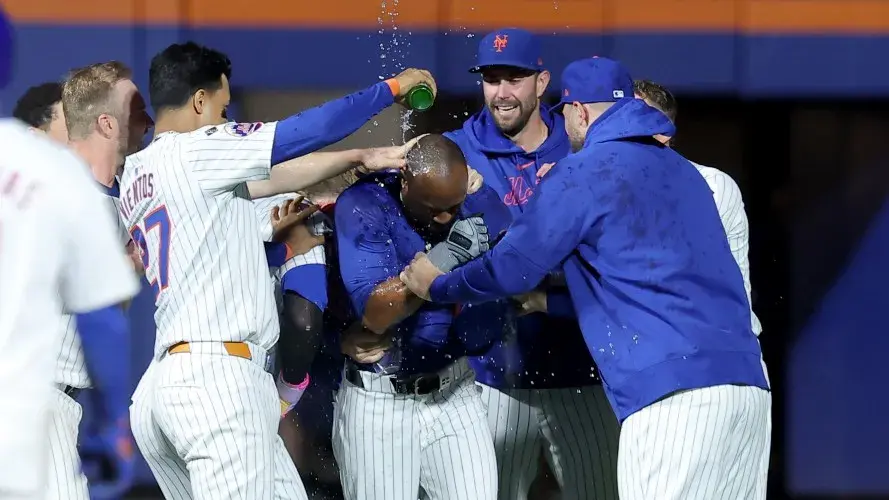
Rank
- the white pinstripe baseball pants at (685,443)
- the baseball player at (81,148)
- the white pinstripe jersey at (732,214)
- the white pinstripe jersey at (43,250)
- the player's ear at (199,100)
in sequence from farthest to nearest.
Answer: the white pinstripe jersey at (732,214) < the player's ear at (199,100) < the baseball player at (81,148) < the white pinstripe baseball pants at (685,443) < the white pinstripe jersey at (43,250)

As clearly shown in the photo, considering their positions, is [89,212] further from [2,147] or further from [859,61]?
[859,61]

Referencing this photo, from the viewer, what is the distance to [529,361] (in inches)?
150

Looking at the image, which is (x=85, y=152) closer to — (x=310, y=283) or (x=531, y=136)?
(x=310, y=283)

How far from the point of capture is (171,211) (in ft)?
10.2

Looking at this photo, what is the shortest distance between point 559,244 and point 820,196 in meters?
2.23

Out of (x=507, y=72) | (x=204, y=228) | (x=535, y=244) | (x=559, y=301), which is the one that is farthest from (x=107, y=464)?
(x=535, y=244)

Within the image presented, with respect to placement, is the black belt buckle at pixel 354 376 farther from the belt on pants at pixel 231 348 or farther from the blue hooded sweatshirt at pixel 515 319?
the belt on pants at pixel 231 348

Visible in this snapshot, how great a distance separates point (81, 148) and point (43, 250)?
5.26 feet

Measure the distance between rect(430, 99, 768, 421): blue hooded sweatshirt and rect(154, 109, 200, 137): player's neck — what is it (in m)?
0.91

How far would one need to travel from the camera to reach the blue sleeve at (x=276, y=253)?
12.0 feet

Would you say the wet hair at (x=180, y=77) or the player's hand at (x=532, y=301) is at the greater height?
the wet hair at (x=180, y=77)

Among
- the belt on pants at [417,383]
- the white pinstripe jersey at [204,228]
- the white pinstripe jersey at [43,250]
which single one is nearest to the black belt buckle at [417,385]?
the belt on pants at [417,383]

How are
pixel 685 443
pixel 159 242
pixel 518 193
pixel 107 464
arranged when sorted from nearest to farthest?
pixel 685 443 < pixel 159 242 < pixel 518 193 < pixel 107 464

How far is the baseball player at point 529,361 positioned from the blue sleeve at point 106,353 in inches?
65.2
